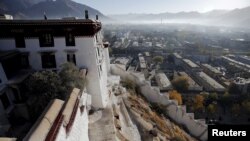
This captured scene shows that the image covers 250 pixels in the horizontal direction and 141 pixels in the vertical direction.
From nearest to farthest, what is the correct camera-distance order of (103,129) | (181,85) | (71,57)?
(103,129) < (71,57) < (181,85)

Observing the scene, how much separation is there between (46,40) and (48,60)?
66.4 inches

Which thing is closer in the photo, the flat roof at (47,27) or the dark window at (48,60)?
the flat roof at (47,27)

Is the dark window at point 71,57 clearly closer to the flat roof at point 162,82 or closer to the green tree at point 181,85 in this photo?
the flat roof at point 162,82

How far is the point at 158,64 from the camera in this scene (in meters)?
97.2

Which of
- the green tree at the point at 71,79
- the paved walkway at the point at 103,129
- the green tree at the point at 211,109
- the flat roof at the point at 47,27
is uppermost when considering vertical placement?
the flat roof at the point at 47,27

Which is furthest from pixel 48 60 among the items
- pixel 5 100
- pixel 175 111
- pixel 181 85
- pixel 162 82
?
pixel 162 82

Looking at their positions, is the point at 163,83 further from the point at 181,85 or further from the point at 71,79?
the point at 71,79

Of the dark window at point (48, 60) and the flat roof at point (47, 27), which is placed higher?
the flat roof at point (47, 27)

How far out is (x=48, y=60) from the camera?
2052 cm

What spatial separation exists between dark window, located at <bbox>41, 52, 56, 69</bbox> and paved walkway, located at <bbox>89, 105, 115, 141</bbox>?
611 centimetres

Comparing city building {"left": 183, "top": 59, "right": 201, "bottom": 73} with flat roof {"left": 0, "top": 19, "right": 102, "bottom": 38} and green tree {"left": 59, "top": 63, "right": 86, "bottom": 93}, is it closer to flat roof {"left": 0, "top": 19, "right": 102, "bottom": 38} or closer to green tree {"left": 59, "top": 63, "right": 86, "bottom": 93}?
flat roof {"left": 0, "top": 19, "right": 102, "bottom": 38}

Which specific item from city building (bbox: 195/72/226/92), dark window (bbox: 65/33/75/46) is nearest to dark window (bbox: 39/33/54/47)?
dark window (bbox: 65/33/75/46)

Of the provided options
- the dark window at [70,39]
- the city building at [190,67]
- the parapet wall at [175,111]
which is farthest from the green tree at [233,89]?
the dark window at [70,39]

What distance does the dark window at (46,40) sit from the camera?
19.9 meters
